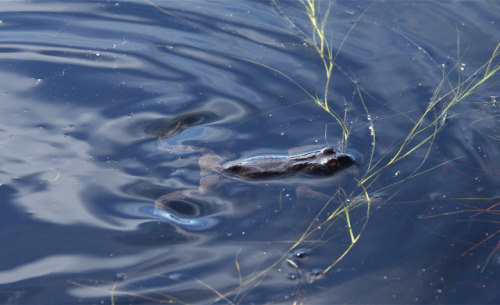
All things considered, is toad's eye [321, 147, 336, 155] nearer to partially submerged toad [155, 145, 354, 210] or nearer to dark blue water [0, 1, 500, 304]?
partially submerged toad [155, 145, 354, 210]

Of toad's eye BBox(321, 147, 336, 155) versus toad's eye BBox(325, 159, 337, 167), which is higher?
toad's eye BBox(321, 147, 336, 155)

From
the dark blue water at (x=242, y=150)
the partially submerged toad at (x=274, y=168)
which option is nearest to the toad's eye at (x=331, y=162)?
the partially submerged toad at (x=274, y=168)

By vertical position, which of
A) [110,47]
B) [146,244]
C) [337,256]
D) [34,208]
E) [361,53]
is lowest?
[337,256]

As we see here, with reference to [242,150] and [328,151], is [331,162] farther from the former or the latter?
[242,150]

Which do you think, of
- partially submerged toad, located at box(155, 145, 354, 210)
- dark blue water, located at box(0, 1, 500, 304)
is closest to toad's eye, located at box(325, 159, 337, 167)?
partially submerged toad, located at box(155, 145, 354, 210)

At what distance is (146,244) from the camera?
3.32 meters

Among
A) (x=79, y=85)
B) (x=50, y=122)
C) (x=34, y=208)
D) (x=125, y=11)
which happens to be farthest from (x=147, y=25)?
(x=34, y=208)

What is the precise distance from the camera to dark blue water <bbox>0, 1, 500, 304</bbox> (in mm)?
3164

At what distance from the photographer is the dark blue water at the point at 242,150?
125 inches

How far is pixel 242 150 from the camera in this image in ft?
13.2

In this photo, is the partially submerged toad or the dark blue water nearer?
the dark blue water

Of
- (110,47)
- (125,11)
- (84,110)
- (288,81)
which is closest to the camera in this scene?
(84,110)

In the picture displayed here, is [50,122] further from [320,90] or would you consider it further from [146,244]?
[320,90]

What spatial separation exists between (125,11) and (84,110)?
156cm
